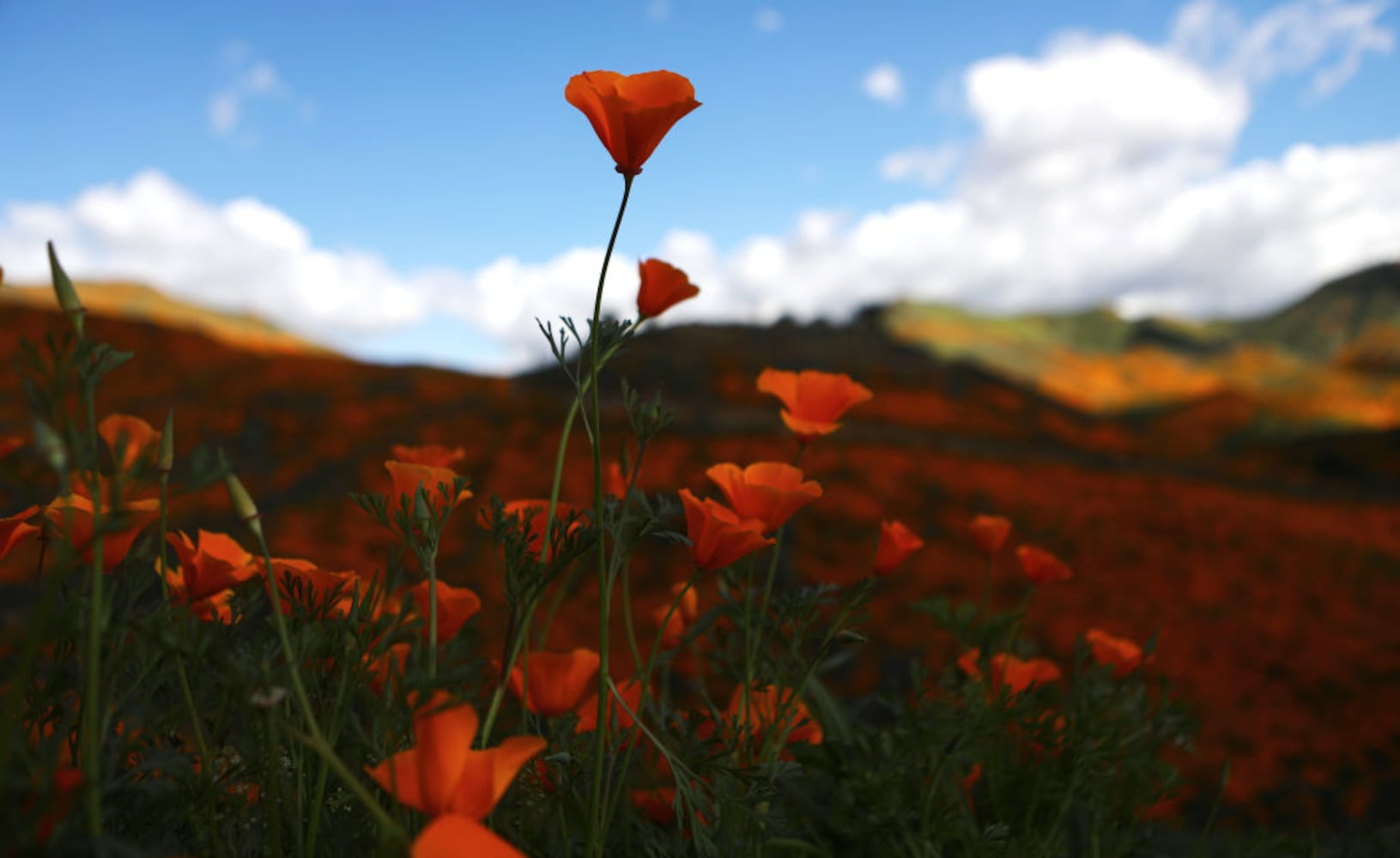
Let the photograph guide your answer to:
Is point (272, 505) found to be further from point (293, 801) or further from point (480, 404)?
point (293, 801)

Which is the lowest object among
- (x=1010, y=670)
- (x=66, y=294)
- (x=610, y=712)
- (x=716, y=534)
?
(x=1010, y=670)

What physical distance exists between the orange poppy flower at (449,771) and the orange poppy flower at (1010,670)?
3.52ft

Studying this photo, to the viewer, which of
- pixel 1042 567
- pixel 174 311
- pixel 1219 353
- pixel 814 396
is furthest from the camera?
pixel 174 311

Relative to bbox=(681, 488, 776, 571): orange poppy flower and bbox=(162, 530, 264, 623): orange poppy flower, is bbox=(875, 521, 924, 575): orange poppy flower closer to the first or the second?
bbox=(681, 488, 776, 571): orange poppy flower

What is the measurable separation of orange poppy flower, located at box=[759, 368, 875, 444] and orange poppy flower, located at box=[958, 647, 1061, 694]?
582 millimetres

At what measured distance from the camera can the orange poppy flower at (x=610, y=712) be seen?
1.06 meters

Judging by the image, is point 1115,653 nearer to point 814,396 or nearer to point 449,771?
point 814,396

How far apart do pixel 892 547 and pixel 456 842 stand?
0.91m

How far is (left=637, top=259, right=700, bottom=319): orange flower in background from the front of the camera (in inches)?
42.6

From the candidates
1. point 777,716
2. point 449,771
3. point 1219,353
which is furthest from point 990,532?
point 1219,353

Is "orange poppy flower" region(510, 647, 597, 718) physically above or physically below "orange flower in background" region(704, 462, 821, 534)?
below

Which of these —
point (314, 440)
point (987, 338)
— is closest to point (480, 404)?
point (314, 440)

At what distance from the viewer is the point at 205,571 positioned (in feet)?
2.91

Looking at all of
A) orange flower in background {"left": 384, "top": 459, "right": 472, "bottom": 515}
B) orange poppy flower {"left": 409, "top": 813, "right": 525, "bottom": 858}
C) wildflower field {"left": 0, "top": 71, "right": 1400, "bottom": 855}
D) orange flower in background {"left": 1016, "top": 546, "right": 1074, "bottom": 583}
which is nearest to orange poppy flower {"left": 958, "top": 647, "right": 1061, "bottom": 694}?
wildflower field {"left": 0, "top": 71, "right": 1400, "bottom": 855}
